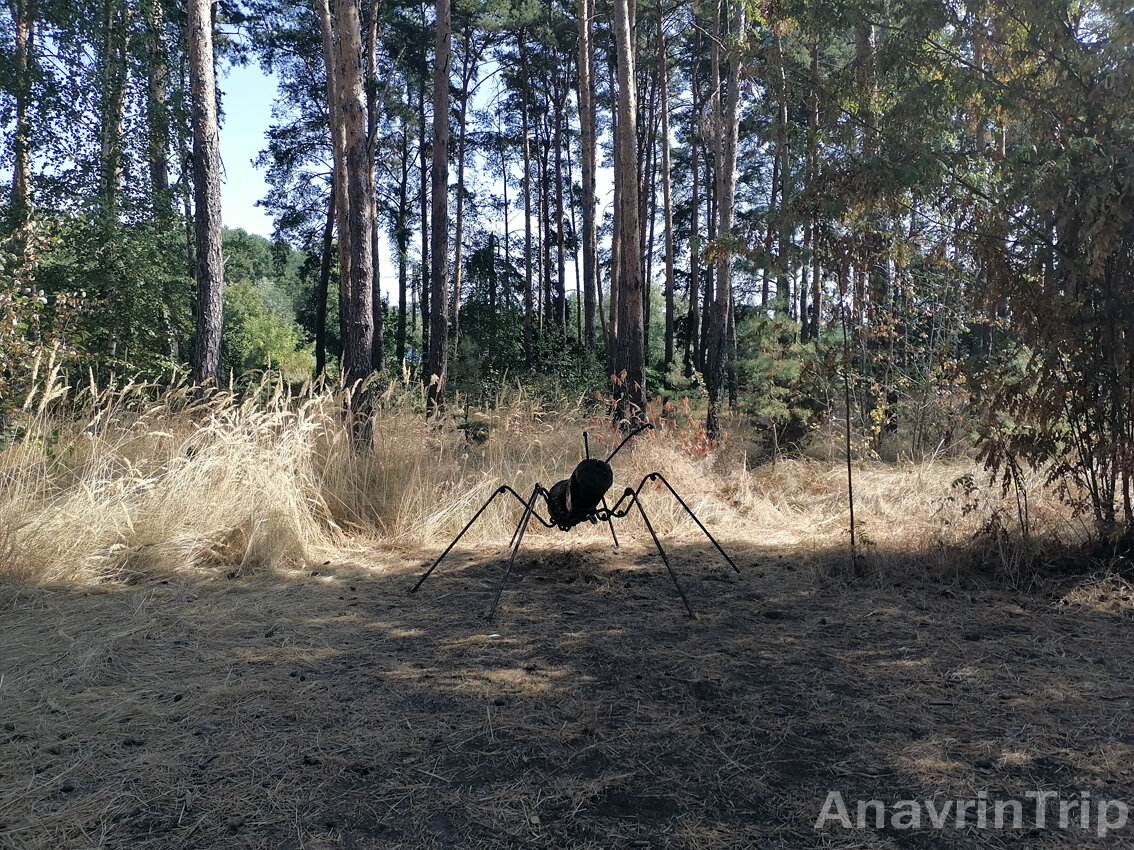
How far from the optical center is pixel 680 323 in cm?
3041

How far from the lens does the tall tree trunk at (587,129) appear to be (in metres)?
14.0

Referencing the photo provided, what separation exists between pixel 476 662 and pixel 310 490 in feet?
9.99

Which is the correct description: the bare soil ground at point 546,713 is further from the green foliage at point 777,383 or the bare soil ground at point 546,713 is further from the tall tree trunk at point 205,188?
the green foliage at point 777,383

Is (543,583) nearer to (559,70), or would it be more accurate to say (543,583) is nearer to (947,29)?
(947,29)

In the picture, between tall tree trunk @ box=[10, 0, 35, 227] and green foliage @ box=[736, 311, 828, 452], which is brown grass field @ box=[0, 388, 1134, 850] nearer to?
green foliage @ box=[736, 311, 828, 452]

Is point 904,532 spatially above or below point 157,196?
below

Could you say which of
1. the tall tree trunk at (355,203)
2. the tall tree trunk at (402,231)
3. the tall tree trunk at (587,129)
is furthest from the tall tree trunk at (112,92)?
the tall tree trunk at (402,231)

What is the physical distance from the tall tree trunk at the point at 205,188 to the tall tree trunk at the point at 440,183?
3.94 meters

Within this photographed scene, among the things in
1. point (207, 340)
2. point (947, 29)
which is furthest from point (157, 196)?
point (947, 29)

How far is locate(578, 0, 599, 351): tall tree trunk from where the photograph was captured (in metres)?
14.0

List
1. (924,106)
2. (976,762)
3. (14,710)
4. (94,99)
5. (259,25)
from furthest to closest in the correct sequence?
(259,25) < (94,99) < (924,106) < (14,710) < (976,762)

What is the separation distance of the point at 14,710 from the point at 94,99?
14.2 metres

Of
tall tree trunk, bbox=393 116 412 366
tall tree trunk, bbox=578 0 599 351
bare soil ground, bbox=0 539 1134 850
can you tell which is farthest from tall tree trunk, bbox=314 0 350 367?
tall tree trunk, bbox=393 116 412 366

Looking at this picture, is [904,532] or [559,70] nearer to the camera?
[904,532]
